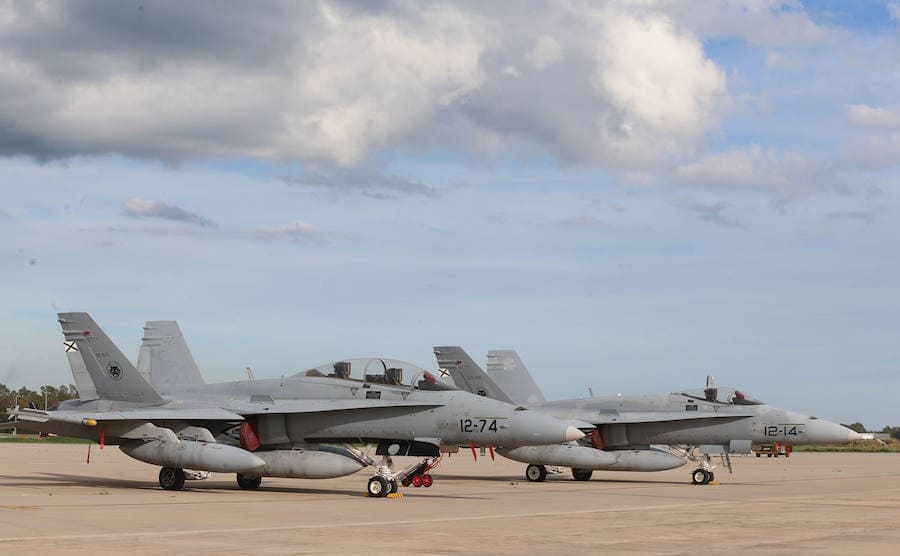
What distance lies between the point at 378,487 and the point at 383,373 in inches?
90.9

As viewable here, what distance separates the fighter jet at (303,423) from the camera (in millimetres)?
19188

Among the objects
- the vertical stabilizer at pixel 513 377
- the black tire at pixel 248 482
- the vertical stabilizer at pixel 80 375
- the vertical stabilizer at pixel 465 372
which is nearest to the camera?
the black tire at pixel 248 482

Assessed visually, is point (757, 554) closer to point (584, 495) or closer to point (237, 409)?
point (584, 495)

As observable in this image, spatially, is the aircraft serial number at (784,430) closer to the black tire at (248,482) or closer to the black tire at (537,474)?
the black tire at (537,474)

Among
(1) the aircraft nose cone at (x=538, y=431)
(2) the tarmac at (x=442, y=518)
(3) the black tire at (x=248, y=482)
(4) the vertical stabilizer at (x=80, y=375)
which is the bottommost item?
(2) the tarmac at (x=442, y=518)

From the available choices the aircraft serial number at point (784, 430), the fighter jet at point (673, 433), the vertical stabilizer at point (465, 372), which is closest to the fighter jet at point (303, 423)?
the fighter jet at point (673, 433)

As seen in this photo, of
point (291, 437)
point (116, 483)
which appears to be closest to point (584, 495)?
point (291, 437)

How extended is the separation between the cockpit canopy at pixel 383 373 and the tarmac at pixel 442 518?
2.11 meters

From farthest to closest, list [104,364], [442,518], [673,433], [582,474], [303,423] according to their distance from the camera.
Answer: [582,474], [673,433], [104,364], [303,423], [442,518]

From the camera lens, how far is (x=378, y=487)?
1897 cm

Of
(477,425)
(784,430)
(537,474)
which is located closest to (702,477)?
(784,430)

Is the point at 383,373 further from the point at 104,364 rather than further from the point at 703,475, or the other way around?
the point at 703,475

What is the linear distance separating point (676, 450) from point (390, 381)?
1053 cm

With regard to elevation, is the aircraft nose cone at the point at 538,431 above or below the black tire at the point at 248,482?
above
